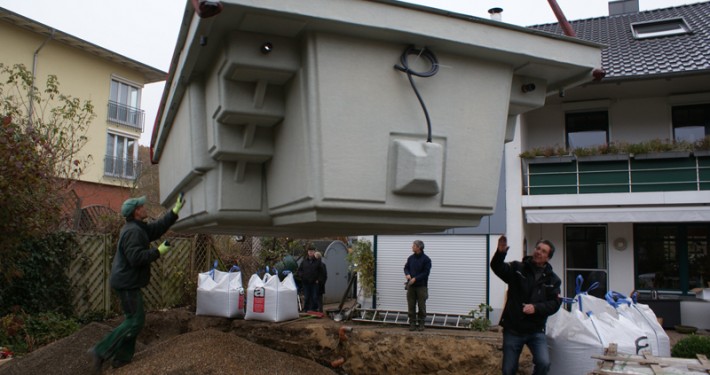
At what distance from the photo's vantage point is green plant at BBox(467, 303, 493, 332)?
10586mm

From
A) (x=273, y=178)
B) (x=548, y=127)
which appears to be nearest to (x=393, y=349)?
(x=273, y=178)

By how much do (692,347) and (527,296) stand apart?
359 centimetres

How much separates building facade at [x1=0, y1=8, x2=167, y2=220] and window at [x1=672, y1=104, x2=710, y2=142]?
16.3 meters

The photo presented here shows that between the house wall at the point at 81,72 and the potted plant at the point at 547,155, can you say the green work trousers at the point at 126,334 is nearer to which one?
the potted plant at the point at 547,155

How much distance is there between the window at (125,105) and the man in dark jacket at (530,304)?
2195 centimetres

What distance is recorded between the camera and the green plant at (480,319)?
1059 centimetres

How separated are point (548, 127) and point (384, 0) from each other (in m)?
11.7

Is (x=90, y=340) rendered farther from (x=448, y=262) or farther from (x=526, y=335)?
(x=448, y=262)

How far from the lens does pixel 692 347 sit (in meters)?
7.29

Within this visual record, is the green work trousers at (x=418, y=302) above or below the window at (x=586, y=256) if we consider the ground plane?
Answer: below

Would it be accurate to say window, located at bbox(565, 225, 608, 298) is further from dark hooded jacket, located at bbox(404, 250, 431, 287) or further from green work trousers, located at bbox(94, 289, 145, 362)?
green work trousers, located at bbox(94, 289, 145, 362)

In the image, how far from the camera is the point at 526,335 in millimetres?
5270

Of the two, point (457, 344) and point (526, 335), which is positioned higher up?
point (526, 335)

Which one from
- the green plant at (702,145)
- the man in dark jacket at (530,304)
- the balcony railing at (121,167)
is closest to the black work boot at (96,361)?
the man in dark jacket at (530,304)
